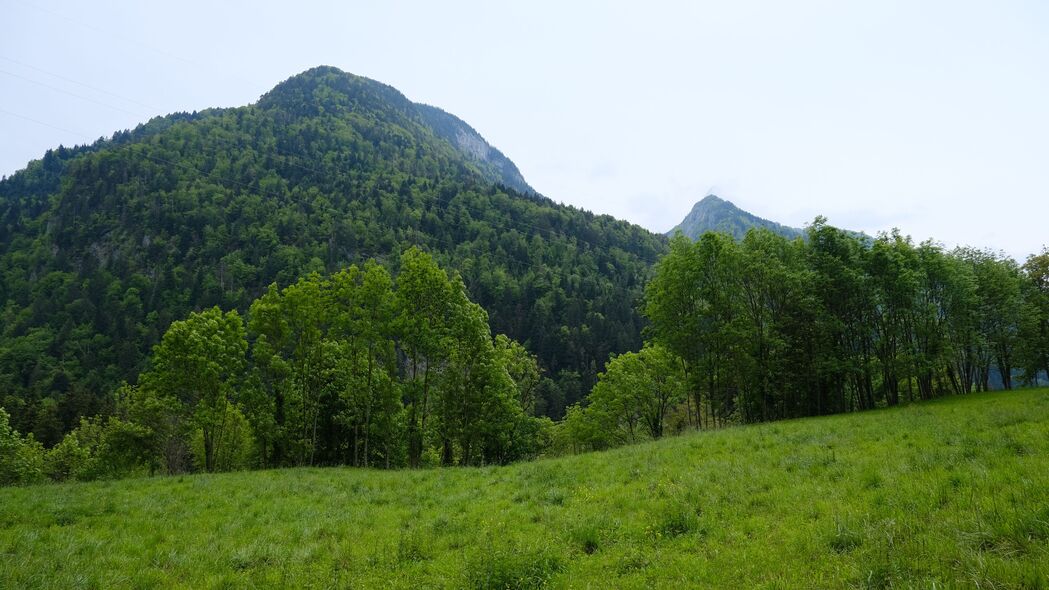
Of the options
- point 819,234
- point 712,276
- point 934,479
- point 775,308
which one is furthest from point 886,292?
point 934,479

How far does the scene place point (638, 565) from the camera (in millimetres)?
8438

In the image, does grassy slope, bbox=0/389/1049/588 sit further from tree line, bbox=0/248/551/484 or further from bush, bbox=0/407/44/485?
bush, bbox=0/407/44/485

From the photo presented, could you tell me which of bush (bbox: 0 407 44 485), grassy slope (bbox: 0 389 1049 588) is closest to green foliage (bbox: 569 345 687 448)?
grassy slope (bbox: 0 389 1049 588)

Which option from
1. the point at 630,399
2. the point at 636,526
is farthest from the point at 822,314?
the point at 636,526

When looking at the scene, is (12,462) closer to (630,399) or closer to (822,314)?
(630,399)

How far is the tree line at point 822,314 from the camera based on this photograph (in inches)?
1497

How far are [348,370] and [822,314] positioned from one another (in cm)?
3931

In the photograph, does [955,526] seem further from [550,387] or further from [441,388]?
[550,387]

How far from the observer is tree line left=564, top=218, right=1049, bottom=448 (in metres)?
38.0

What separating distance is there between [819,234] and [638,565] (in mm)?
42309

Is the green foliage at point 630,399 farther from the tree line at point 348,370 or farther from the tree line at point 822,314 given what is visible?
the tree line at point 348,370

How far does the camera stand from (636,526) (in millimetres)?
10156

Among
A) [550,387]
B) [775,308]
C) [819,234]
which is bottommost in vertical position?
[550,387]

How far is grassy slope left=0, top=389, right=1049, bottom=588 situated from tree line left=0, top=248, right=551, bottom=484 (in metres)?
17.3
